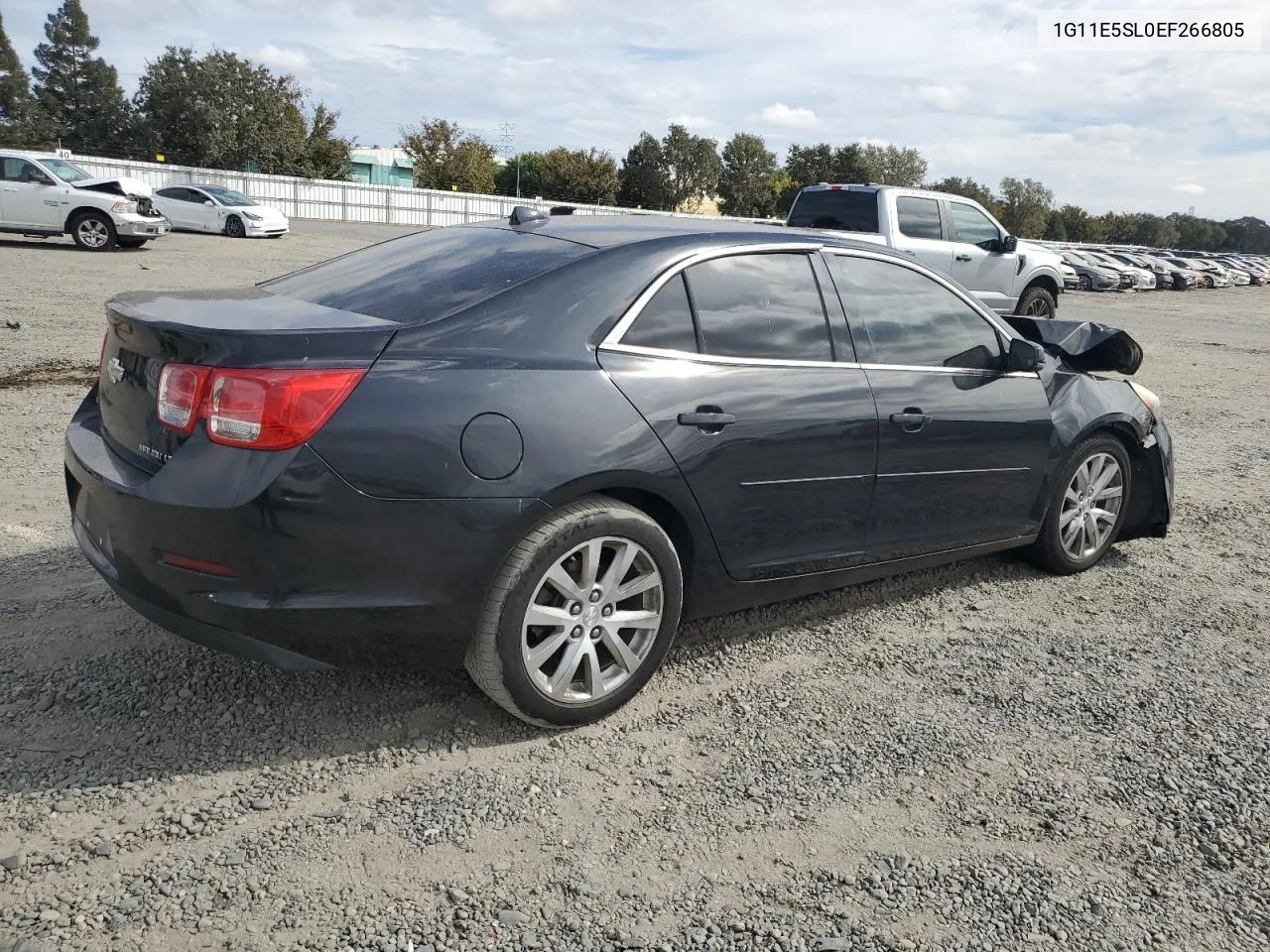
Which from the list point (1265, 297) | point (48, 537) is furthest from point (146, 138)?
point (48, 537)

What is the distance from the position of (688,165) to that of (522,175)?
13233 mm

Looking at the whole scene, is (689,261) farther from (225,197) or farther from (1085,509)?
(225,197)

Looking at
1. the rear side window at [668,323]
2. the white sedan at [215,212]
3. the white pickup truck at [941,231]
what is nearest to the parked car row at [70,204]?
the white sedan at [215,212]

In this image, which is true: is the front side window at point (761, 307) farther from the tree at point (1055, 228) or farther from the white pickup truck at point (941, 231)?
the tree at point (1055, 228)

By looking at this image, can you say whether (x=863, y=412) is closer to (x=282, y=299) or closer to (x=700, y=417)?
(x=700, y=417)

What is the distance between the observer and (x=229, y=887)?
2533mm

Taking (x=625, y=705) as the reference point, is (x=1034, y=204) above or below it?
above


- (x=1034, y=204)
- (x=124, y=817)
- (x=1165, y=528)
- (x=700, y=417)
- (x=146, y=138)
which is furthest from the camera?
(x=1034, y=204)

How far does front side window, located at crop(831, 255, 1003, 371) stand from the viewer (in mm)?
4121

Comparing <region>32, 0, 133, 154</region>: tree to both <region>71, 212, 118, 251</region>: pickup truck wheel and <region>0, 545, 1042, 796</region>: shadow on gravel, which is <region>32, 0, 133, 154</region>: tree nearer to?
<region>71, 212, 118, 251</region>: pickup truck wheel

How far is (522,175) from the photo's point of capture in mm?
81125

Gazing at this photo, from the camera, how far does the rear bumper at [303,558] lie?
282 cm

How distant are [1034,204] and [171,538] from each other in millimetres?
101182

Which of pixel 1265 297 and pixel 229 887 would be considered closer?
pixel 229 887
